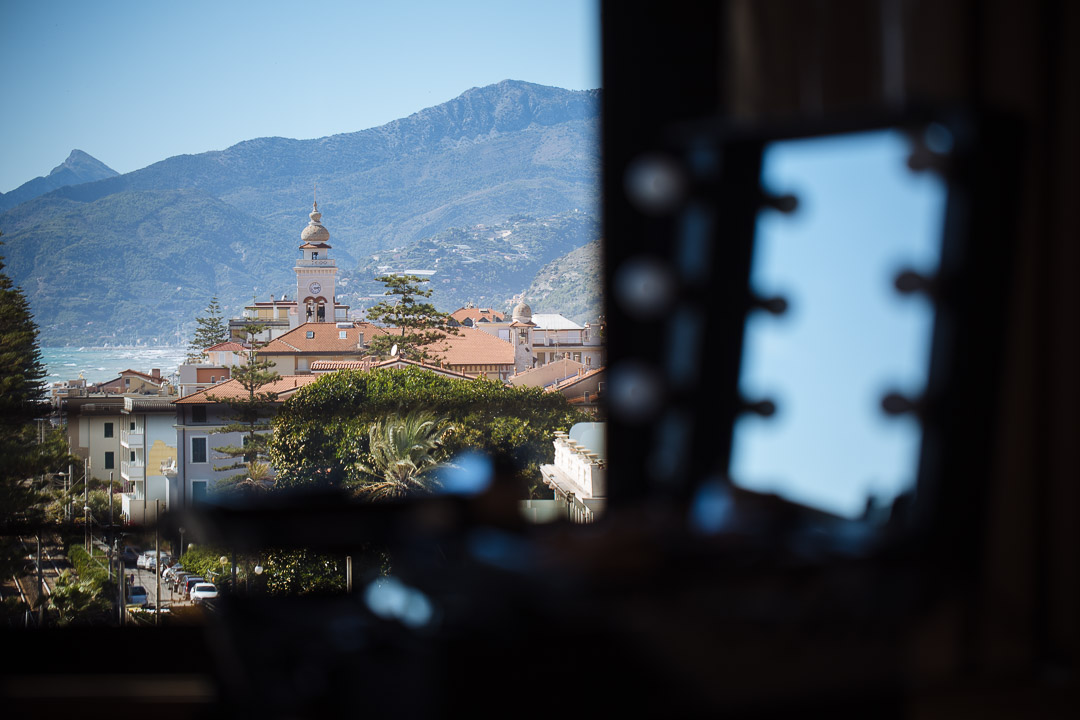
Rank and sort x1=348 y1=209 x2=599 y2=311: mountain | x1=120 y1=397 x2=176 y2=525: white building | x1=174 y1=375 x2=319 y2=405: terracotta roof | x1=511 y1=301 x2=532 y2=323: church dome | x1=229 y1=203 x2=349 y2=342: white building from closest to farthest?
x1=120 y1=397 x2=176 y2=525: white building → x1=174 y1=375 x2=319 y2=405: terracotta roof → x1=511 y1=301 x2=532 y2=323: church dome → x1=229 y1=203 x2=349 y2=342: white building → x1=348 y1=209 x2=599 y2=311: mountain

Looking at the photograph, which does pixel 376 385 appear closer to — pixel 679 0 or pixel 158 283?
pixel 158 283

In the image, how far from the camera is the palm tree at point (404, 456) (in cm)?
689

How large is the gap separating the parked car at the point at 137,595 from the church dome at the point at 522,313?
5635mm

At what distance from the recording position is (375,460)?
25.3 feet

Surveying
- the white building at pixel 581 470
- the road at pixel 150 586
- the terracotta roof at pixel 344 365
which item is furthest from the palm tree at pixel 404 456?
the road at pixel 150 586

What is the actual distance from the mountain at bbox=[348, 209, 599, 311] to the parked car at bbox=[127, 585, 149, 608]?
6528 mm

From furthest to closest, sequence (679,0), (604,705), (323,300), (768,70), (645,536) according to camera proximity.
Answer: (323,300) → (679,0) → (768,70) → (645,536) → (604,705)

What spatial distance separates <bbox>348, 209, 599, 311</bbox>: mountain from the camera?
10.4m

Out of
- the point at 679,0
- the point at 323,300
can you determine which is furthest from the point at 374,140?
the point at 679,0

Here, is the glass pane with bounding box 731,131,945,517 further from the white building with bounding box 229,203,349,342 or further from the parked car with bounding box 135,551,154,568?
the white building with bounding box 229,203,349,342

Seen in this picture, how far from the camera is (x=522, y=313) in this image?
31.3 feet

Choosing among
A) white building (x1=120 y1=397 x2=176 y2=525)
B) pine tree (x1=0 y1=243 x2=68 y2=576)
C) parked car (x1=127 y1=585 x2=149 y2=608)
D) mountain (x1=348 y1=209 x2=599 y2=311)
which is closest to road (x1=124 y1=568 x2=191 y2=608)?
parked car (x1=127 y1=585 x2=149 y2=608)

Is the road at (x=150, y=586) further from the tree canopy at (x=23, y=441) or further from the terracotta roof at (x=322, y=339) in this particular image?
the terracotta roof at (x=322, y=339)

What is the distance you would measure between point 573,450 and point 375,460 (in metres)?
2.48
